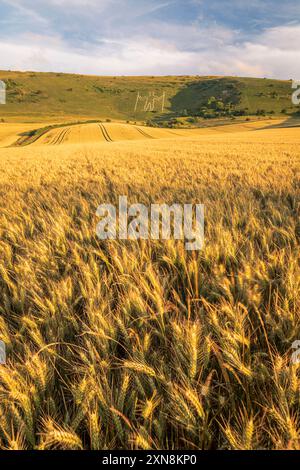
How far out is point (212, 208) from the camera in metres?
2.76

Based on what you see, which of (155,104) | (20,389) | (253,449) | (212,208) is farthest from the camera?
(155,104)

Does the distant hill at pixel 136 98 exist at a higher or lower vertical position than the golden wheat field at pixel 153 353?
higher

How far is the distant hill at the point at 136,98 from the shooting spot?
8988 centimetres

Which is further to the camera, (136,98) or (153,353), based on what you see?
(136,98)

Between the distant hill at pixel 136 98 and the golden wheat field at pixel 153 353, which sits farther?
the distant hill at pixel 136 98

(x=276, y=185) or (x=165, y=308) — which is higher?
(x=276, y=185)

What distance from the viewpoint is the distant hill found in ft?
295

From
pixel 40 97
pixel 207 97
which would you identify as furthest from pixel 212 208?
pixel 207 97

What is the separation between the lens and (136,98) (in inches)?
4564

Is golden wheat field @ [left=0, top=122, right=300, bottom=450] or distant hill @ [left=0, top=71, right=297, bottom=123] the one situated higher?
distant hill @ [left=0, top=71, right=297, bottom=123]

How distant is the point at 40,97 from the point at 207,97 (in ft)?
Answer: 218

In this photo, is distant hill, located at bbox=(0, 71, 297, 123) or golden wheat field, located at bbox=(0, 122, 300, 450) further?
distant hill, located at bbox=(0, 71, 297, 123)

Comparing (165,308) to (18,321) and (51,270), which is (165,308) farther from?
(51,270)

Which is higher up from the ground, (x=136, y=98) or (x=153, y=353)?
(x=136, y=98)
